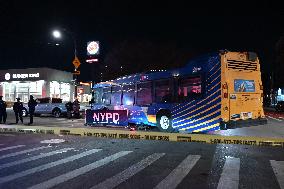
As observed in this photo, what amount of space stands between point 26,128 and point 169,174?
9856 millimetres

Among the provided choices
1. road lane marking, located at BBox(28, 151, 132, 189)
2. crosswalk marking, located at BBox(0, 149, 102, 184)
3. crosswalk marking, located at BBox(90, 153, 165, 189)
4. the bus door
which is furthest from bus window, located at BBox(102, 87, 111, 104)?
crosswalk marking, located at BBox(90, 153, 165, 189)

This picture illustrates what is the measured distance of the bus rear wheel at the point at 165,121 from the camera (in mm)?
15391

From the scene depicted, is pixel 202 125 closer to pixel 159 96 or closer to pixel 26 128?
pixel 159 96

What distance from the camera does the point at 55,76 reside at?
201 feet

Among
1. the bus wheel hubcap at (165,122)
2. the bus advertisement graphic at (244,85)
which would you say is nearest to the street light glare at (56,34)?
the bus wheel hubcap at (165,122)

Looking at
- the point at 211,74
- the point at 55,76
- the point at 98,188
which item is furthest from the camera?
the point at 55,76

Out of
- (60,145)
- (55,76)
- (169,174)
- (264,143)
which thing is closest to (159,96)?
(60,145)

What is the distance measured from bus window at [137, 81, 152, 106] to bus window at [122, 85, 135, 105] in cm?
52

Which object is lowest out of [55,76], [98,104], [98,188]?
[98,188]

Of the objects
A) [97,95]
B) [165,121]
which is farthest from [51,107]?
[165,121]

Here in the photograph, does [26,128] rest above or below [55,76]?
below

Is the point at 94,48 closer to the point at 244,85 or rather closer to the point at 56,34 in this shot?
the point at 56,34

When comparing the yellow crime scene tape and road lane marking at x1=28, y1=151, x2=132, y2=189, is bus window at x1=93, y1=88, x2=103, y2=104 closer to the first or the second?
the yellow crime scene tape

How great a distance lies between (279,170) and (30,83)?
57.7 metres
